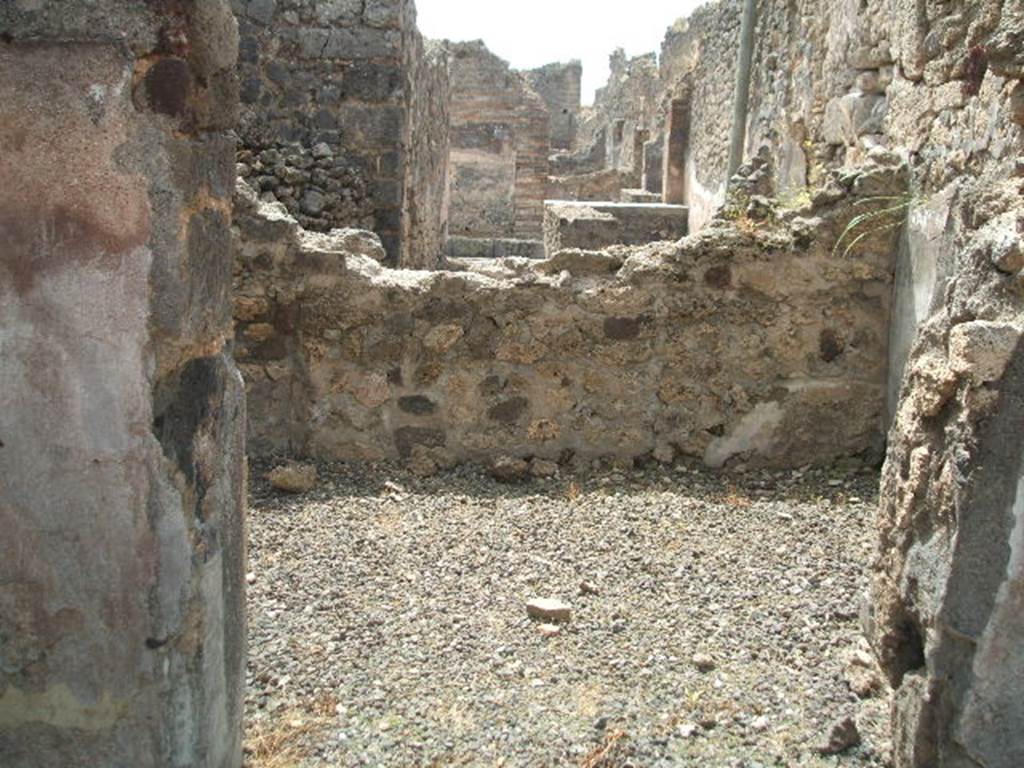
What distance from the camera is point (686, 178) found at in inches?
591

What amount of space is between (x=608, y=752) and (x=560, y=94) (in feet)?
96.0

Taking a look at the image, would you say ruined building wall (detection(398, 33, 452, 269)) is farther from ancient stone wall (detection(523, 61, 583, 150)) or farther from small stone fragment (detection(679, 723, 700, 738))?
ancient stone wall (detection(523, 61, 583, 150))

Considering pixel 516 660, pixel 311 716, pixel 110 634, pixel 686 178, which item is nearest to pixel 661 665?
pixel 516 660

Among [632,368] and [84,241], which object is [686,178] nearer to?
[632,368]

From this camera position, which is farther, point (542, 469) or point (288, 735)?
point (542, 469)

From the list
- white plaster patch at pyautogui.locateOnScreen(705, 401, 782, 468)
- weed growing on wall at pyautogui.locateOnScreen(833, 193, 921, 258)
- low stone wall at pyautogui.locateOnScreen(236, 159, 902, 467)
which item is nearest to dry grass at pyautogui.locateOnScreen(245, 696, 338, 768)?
low stone wall at pyautogui.locateOnScreen(236, 159, 902, 467)

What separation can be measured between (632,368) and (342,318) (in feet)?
4.43

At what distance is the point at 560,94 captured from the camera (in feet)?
98.8

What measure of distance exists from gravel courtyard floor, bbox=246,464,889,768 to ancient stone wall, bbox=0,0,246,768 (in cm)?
58

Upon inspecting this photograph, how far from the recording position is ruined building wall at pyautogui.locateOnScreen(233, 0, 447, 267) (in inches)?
286

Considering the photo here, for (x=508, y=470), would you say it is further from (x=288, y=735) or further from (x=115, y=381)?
(x=115, y=381)

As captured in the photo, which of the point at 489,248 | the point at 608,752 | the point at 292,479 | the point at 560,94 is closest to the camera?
the point at 608,752

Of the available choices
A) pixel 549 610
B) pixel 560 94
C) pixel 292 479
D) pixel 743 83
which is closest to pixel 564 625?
pixel 549 610

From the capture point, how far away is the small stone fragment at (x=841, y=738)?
2.45 meters
